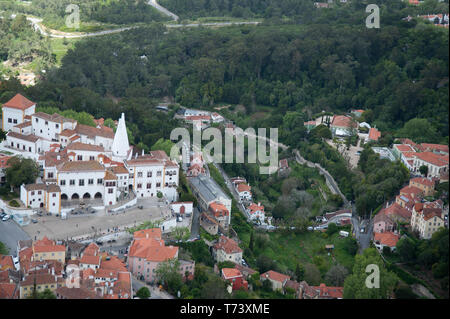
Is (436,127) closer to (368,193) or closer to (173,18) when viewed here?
(368,193)

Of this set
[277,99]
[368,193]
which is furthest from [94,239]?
[277,99]

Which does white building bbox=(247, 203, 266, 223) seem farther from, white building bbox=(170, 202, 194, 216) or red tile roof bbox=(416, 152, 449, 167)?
red tile roof bbox=(416, 152, 449, 167)

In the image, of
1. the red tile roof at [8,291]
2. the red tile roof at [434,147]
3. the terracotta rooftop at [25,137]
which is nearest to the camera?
the red tile roof at [8,291]

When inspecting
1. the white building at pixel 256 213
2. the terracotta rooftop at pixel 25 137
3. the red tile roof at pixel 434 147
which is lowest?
the white building at pixel 256 213

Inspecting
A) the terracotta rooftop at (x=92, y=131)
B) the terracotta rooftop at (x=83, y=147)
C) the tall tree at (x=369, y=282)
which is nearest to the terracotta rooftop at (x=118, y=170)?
the terracotta rooftop at (x=83, y=147)

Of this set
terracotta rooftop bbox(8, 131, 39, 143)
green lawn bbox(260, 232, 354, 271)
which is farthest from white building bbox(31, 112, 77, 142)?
green lawn bbox(260, 232, 354, 271)

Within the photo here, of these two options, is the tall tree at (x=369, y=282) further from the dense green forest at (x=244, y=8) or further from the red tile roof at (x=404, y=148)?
the dense green forest at (x=244, y=8)
